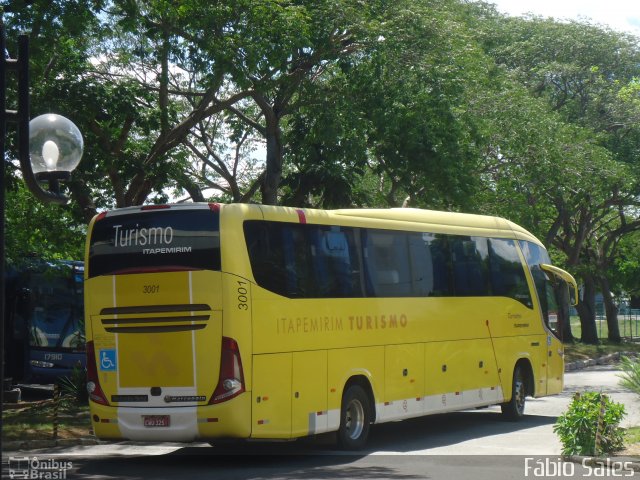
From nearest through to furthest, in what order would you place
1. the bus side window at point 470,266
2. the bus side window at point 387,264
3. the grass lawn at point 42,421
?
the bus side window at point 387,264 < the grass lawn at point 42,421 < the bus side window at point 470,266

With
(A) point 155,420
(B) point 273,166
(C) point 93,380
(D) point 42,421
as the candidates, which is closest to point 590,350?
(B) point 273,166

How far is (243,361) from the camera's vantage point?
12836 mm

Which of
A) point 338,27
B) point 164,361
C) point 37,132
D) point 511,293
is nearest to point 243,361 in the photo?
point 164,361

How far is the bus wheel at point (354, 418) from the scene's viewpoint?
14.6m

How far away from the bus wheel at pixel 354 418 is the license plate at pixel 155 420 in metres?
2.79

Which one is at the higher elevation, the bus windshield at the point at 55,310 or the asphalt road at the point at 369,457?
the bus windshield at the point at 55,310

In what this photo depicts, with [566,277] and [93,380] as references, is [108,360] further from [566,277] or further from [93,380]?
[566,277]

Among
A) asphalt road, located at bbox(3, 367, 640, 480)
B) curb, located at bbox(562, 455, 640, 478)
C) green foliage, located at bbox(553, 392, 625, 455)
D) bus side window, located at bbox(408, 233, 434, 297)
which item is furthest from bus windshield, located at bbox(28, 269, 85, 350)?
curb, located at bbox(562, 455, 640, 478)

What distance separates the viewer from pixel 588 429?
43.6 feet

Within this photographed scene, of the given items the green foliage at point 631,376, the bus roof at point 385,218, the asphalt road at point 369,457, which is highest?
the bus roof at point 385,218

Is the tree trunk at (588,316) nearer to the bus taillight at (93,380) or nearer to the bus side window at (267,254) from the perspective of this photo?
the bus side window at (267,254)

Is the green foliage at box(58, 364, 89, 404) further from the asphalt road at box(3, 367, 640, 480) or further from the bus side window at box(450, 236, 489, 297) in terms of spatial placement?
the bus side window at box(450, 236, 489, 297)

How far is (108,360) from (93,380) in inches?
17.2

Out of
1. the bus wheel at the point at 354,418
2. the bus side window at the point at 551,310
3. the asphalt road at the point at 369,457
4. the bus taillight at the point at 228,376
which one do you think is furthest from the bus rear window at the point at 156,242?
the bus side window at the point at 551,310
